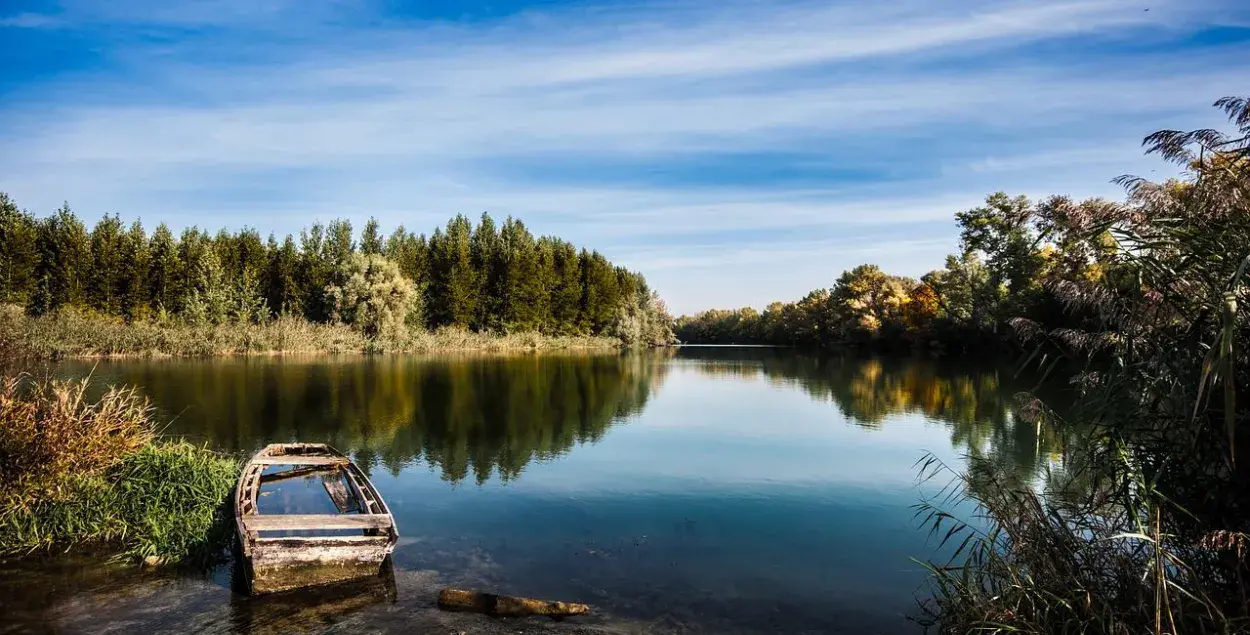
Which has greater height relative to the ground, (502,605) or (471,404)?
(471,404)

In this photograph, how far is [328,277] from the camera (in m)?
56.7

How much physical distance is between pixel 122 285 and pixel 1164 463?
53967 mm

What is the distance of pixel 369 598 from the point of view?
7816 millimetres

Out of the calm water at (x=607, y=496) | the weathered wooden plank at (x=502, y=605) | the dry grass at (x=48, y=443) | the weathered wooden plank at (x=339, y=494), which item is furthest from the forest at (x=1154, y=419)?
the dry grass at (x=48, y=443)

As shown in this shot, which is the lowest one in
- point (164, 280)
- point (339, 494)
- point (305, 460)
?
point (339, 494)

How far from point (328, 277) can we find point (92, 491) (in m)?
50.8

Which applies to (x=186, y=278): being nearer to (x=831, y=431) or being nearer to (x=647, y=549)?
(x=831, y=431)

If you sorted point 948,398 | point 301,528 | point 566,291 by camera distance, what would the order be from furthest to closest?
point 566,291, point 948,398, point 301,528

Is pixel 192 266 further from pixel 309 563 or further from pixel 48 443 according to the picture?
pixel 309 563

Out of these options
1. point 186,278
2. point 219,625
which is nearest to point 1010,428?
point 219,625

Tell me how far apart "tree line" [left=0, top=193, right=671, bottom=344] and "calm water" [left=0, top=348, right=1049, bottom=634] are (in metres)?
18.3

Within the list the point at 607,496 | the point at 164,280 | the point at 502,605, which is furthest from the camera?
the point at 164,280

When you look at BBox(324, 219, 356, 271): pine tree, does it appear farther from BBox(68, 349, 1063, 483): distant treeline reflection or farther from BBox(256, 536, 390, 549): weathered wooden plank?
BBox(256, 536, 390, 549): weathered wooden plank

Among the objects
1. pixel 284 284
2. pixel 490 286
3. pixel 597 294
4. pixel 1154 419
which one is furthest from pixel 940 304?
pixel 1154 419
